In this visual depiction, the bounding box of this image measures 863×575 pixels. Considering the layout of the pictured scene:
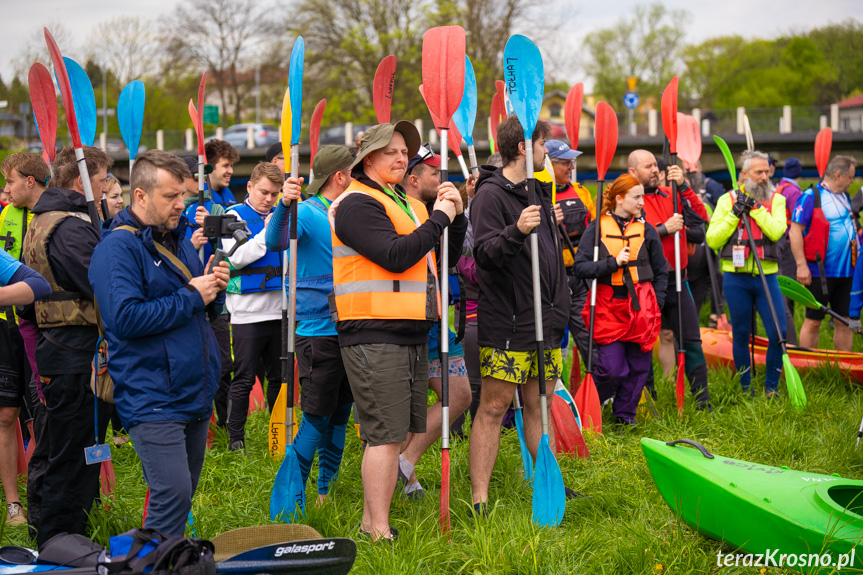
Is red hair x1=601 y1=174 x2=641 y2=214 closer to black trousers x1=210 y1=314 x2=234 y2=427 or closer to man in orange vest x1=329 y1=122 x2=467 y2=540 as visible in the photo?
man in orange vest x1=329 y1=122 x2=467 y2=540

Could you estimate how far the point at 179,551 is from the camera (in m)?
2.24

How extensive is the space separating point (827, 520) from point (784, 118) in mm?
22444

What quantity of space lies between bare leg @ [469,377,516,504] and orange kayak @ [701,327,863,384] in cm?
343

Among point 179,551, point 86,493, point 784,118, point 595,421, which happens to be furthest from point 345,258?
point 784,118

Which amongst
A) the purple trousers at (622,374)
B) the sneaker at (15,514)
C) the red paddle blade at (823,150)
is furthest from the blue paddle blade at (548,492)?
the red paddle blade at (823,150)

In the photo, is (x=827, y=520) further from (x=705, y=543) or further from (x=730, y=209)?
(x=730, y=209)

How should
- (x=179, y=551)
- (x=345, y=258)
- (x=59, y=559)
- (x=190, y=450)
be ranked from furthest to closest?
(x=345, y=258), (x=190, y=450), (x=59, y=559), (x=179, y=551)

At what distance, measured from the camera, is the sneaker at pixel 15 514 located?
12.4ft

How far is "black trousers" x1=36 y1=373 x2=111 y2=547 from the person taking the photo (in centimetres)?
325

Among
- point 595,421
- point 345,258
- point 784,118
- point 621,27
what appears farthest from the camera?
point 621,27

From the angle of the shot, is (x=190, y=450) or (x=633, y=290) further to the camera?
(x=633, y=290)

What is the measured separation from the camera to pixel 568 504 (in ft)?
12.6

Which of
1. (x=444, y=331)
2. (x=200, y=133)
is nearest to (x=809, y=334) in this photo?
(x=444, y=331)

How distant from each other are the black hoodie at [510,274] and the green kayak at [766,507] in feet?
2.51
